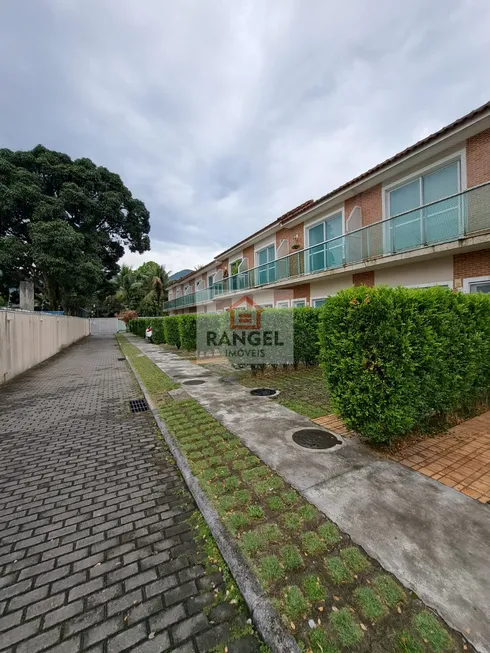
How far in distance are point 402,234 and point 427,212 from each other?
864mm

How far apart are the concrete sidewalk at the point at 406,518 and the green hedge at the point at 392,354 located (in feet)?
2.07

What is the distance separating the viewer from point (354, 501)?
A: 2721 millimetres

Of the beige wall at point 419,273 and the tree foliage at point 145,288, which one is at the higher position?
the tree foliage at point 145,288

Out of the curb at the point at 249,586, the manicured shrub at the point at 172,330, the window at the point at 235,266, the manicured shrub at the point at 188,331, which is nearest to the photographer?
the curb at the point at 249,586

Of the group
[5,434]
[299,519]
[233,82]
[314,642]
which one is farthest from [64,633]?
[233,82]

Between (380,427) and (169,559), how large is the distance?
280 cm

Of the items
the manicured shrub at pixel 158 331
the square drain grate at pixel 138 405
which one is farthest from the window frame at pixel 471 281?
the manicured shrub at pixel 158 331

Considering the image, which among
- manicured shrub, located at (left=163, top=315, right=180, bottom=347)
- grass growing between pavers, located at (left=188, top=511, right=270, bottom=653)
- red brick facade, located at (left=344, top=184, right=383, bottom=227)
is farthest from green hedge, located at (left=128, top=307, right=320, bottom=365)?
red brick facade, located at (left=344, top=184, right=383, bottom=227)

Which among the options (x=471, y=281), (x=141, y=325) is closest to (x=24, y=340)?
(x=471, y=281)

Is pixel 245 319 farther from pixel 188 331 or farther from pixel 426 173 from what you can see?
pixel 426 173

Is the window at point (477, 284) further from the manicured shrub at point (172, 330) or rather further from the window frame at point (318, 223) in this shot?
the manicured shrub at point (172, 330)

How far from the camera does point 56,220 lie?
806 inches

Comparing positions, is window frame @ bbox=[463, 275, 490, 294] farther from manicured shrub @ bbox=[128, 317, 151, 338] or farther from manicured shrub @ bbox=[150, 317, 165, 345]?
manicured shrub @ bbox=[128, 317, 151, 338]

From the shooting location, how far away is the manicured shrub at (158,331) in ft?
70.1
